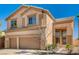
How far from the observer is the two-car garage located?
27.0ft

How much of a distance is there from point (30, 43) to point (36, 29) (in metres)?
0.39

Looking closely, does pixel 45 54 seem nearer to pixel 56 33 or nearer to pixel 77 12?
pixel 56 33

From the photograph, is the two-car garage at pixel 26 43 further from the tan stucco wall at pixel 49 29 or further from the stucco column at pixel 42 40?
the tan stucco wall at pixel 49 29

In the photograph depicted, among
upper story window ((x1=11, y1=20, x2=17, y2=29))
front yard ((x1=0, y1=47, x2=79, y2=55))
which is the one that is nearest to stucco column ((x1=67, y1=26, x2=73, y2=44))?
front yard ((x1=0, y1=47, x2=79, y2=55))

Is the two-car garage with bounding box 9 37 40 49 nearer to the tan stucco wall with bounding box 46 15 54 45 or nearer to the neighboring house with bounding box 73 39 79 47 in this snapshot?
the tan stucco wall with bounding box 46 15 54 45

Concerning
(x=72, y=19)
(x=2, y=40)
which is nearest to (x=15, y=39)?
(x=2, y=40)

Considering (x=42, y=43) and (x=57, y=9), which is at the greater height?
(x=57, y=9)

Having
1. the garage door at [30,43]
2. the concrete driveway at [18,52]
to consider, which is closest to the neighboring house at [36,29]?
the garage door at [30,43]

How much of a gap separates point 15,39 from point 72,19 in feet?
4.97

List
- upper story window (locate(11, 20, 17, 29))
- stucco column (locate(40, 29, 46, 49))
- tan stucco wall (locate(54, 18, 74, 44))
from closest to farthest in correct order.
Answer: tan stucco wall (locate(54, 18, 74, 44)) < stucco column (locate(40, 29, 46, 49)) < upper story window (locate(11, 20, 17, 29))

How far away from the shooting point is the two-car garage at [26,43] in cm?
824

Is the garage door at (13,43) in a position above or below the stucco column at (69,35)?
below
